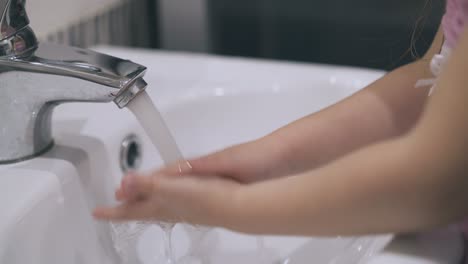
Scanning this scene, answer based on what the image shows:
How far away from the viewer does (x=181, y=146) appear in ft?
1.65

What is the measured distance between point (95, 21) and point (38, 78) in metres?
0.26

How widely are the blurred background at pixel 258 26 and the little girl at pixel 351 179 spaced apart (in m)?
0.26

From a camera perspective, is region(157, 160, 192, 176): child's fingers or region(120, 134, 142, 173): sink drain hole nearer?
region(157, 160, 192, 176): child's fingers

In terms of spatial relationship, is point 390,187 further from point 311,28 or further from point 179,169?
point 311,28

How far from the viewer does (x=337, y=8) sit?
2.29ft

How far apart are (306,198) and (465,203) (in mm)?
67

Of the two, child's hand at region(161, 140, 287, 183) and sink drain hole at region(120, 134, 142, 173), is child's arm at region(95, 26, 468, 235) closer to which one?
child's hand at region(161, 140, 287, 183)

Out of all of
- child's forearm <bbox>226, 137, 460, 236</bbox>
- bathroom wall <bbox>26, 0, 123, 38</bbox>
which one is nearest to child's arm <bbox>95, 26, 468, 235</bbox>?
child's forearm <bbox>226, 137, 460, 236</bbox>

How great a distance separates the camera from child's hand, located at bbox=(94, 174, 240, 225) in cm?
29

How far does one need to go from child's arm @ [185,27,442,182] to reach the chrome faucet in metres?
0.08

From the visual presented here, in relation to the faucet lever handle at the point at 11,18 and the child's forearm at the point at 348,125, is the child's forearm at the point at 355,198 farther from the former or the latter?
the faucet lever handle at the point at 11,18

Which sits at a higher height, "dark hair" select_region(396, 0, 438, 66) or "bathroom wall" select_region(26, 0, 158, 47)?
"dark hair" select_region(396, 0, 438, 66)

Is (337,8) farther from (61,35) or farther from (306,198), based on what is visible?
(306,198)

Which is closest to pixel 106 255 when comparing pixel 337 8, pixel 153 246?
pixel 153 246
